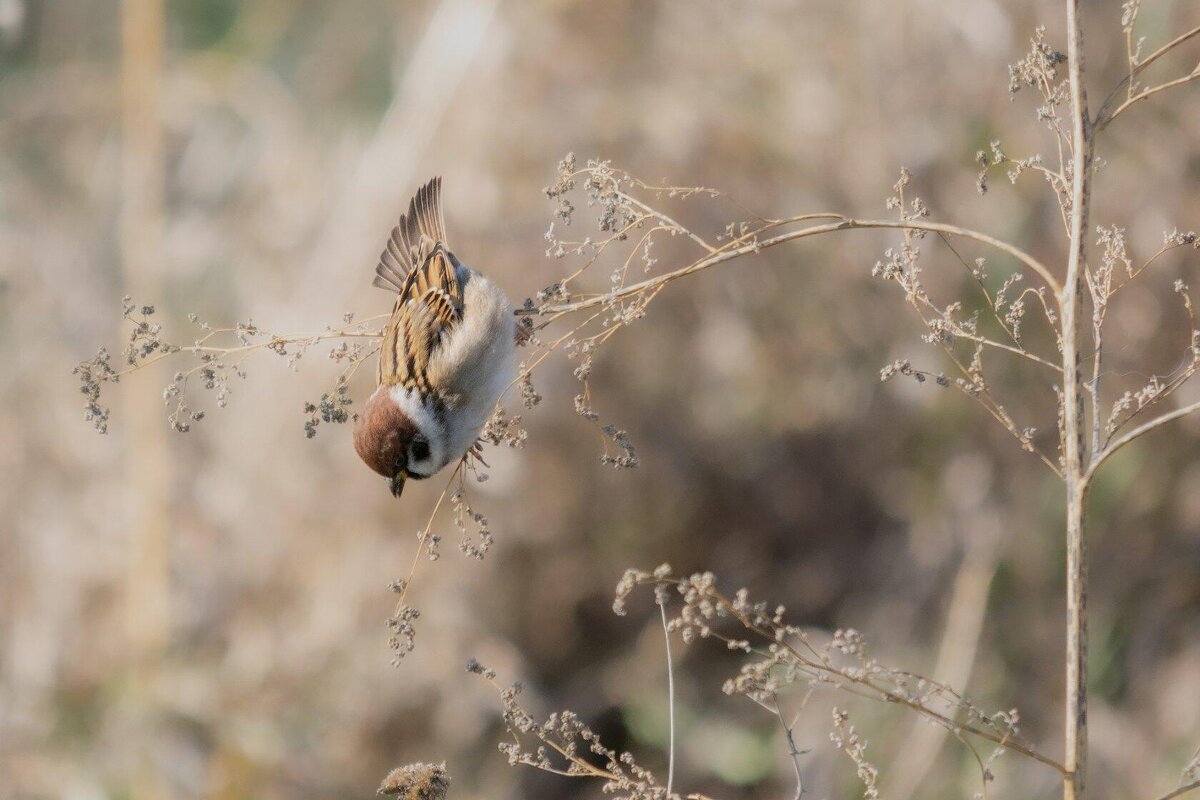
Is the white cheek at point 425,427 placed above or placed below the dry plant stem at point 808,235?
above

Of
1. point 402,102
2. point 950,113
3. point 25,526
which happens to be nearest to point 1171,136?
point 950,113

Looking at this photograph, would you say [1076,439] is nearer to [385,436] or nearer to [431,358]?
[385,436]

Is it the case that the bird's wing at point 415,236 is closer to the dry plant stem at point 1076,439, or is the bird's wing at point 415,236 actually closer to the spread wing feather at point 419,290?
the spread wing feather at point 419,290

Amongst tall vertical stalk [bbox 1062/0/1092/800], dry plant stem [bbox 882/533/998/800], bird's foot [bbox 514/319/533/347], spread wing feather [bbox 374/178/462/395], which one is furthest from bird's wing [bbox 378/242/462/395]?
dry plant stem [bbox 882/533/998/800]

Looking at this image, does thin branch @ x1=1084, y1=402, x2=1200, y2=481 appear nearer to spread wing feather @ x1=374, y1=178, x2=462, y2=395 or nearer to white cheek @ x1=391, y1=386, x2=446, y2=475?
white cheek @ x1=391, y1=386, x2=446, y2=475

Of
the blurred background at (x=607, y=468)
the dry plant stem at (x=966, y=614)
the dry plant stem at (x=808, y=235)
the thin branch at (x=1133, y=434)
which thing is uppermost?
the blurred background at (x=607, y=468)

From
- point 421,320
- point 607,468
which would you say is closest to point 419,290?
point 421,320

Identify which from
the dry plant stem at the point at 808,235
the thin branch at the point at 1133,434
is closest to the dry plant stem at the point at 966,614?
the dry plant stem at the point at 808,235
